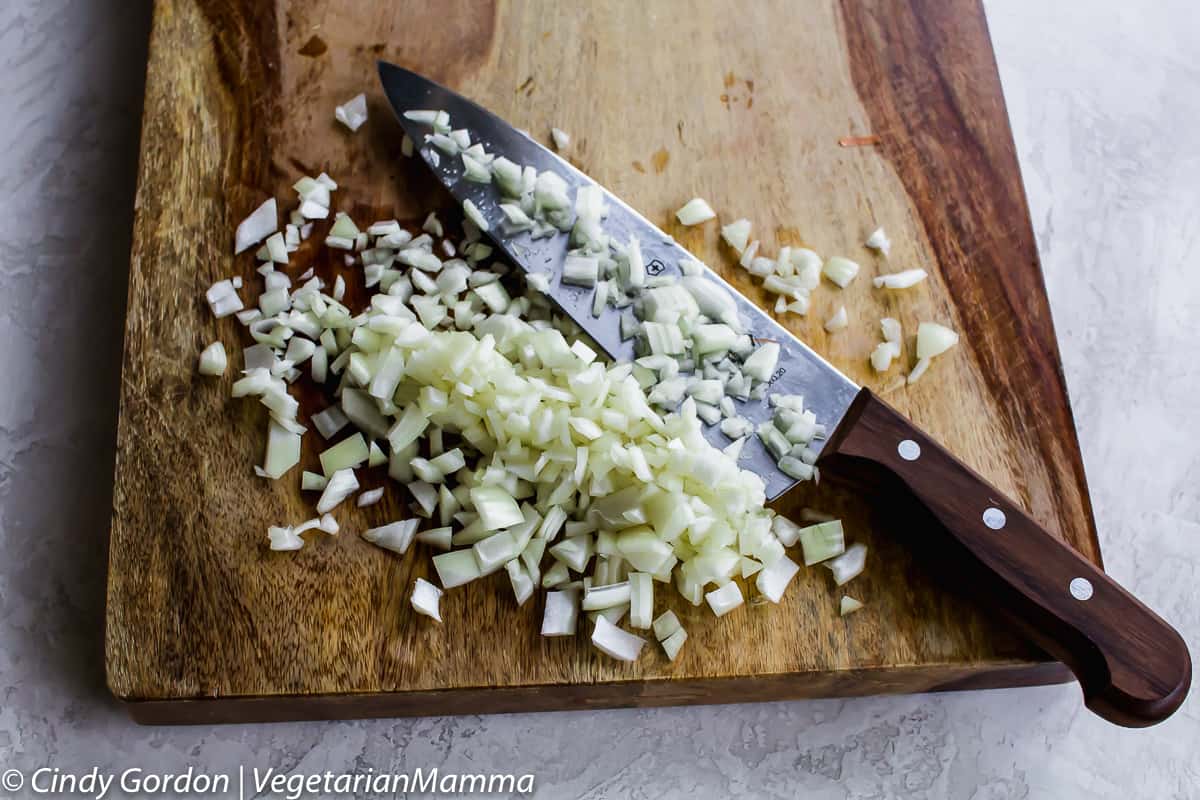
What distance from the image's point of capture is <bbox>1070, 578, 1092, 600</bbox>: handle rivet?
1.31 m

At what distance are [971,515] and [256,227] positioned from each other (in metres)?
0.99

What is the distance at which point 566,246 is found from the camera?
4.95ft

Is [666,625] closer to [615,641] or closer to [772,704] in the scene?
[615,641]

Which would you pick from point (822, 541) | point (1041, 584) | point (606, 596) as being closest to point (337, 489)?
point (606, 596)

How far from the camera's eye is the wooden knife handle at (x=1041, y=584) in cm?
129

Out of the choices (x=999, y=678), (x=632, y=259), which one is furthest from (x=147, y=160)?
(x=999, y=678)

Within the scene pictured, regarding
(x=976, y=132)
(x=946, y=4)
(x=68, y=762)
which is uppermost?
(x=946, y=4)

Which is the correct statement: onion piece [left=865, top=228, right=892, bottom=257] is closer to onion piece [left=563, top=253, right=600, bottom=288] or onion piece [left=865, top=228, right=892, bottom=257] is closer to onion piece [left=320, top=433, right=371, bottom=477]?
onion piece [left=563, top=253, right=600, bottom=288]

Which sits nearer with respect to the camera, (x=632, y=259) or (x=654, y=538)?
(x=654, y=538)

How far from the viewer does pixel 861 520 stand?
1.44 meters

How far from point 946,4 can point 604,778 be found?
1.23m

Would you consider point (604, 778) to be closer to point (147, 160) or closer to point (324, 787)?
point (324, 787)

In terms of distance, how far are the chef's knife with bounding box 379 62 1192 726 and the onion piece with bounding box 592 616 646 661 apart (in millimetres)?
249
